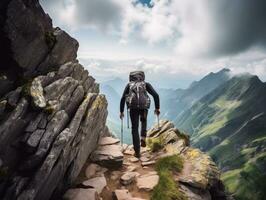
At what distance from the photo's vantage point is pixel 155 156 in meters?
24.0

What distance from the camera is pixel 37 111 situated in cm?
1524

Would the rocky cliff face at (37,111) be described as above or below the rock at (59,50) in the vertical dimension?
below

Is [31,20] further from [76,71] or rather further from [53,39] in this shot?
[76,71]

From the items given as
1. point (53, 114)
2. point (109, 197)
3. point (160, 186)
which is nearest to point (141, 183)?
point (160, 186)

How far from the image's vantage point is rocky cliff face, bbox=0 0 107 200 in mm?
13383

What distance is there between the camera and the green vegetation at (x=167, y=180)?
55.5ft

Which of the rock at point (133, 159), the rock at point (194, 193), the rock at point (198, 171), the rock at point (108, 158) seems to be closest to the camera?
the rock at point (194, 193)

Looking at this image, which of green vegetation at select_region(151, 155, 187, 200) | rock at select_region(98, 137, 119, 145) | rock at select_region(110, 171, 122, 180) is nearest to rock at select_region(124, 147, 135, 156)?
rock at select_region(98, 137, 119, 145)

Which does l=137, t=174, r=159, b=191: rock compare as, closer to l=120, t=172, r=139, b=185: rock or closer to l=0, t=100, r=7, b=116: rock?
l=120, t=172, r=139, b=185: rock

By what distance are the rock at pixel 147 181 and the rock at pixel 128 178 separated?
0.40m

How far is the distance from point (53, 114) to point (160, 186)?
7671 mm

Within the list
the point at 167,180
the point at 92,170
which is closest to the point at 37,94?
the point at 92,170

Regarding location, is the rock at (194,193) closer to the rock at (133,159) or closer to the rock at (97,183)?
the rock at (133,159)

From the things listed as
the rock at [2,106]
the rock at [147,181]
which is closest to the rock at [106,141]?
the rock at [147,181]
